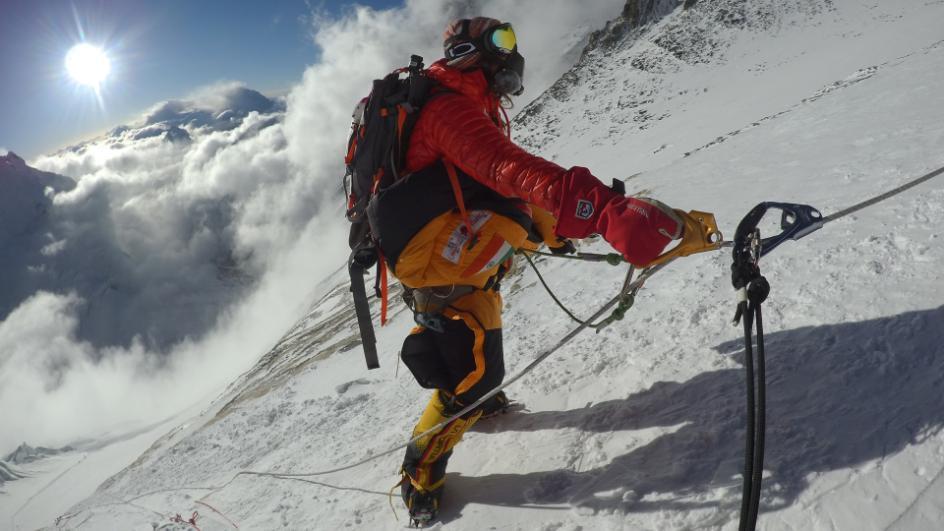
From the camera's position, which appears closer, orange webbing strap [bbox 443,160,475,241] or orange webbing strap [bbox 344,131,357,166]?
orange webbing strap [bbox 443,160,475,241]

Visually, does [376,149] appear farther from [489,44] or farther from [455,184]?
[489,44]

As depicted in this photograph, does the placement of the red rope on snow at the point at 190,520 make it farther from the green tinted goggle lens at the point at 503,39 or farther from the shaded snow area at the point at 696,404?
the green tinted goggle lens at the point at 503,39

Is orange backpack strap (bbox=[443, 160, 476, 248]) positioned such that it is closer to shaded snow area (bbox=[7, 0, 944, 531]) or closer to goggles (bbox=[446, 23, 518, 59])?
goggles (bbox=[446, 23, 518, 59])

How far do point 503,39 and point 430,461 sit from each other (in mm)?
2529

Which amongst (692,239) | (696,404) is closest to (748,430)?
(692,239)

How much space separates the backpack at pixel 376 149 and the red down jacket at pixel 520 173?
0.08 metres

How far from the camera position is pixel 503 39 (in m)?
2.98

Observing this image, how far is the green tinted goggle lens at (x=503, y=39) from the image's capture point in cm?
296

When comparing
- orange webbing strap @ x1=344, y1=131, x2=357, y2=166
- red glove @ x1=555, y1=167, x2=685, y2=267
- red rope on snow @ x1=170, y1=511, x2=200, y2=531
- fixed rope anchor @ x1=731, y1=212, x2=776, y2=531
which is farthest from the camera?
red rope on snow @ x1=170, y1=511, x2=200, y2=531

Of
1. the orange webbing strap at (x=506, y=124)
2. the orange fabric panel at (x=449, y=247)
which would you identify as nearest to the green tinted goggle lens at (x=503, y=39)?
the orange webbing strap at (x=506, y=124)

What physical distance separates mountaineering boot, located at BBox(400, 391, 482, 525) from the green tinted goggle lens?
2.12 meters

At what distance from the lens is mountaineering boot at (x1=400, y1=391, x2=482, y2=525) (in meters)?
2.96

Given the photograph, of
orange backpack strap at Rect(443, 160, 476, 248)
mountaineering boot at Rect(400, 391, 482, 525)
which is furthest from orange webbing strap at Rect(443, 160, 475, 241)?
mountaineering boot at Rect(400, 391, 482, 525)

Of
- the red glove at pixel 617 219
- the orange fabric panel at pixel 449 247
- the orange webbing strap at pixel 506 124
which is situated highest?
the orange webbing strap at pixel 506 124
